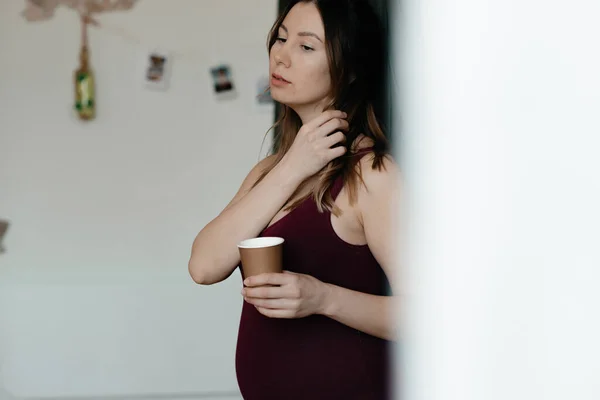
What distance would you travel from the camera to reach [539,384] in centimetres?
20

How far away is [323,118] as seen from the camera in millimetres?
867

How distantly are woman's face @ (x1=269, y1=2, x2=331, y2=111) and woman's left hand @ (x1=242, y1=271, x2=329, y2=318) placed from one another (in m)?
0.29

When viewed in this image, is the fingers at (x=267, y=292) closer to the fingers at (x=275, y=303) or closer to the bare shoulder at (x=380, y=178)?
the fingers at (x=275, y=303)

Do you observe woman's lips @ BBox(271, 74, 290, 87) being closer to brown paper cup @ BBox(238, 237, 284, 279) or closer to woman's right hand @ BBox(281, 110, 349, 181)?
woman's right hand @ BBox(281, 110, 349, 181)

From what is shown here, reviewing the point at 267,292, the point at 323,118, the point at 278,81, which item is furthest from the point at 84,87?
the point at 267,292

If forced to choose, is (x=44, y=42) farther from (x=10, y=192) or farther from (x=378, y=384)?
(x=378, y=384)

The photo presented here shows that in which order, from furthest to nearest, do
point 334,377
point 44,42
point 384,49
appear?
point 44,42 → point 384,49 → point 334,377

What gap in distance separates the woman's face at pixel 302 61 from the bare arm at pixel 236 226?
5.3 inches

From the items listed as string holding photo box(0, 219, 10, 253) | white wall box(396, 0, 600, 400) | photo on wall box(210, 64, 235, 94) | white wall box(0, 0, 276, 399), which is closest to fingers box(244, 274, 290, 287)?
white wall box(396, 0, 600, 400)

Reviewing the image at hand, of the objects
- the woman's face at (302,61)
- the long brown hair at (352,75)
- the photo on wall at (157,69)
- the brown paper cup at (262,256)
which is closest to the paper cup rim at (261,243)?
the brown paper cup at (262,256)

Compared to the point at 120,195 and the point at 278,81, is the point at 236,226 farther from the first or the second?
the point at 120,195

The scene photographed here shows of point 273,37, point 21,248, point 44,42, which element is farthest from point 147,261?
point 273,37

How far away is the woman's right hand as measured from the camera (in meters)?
0.85

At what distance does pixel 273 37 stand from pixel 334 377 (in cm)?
54
